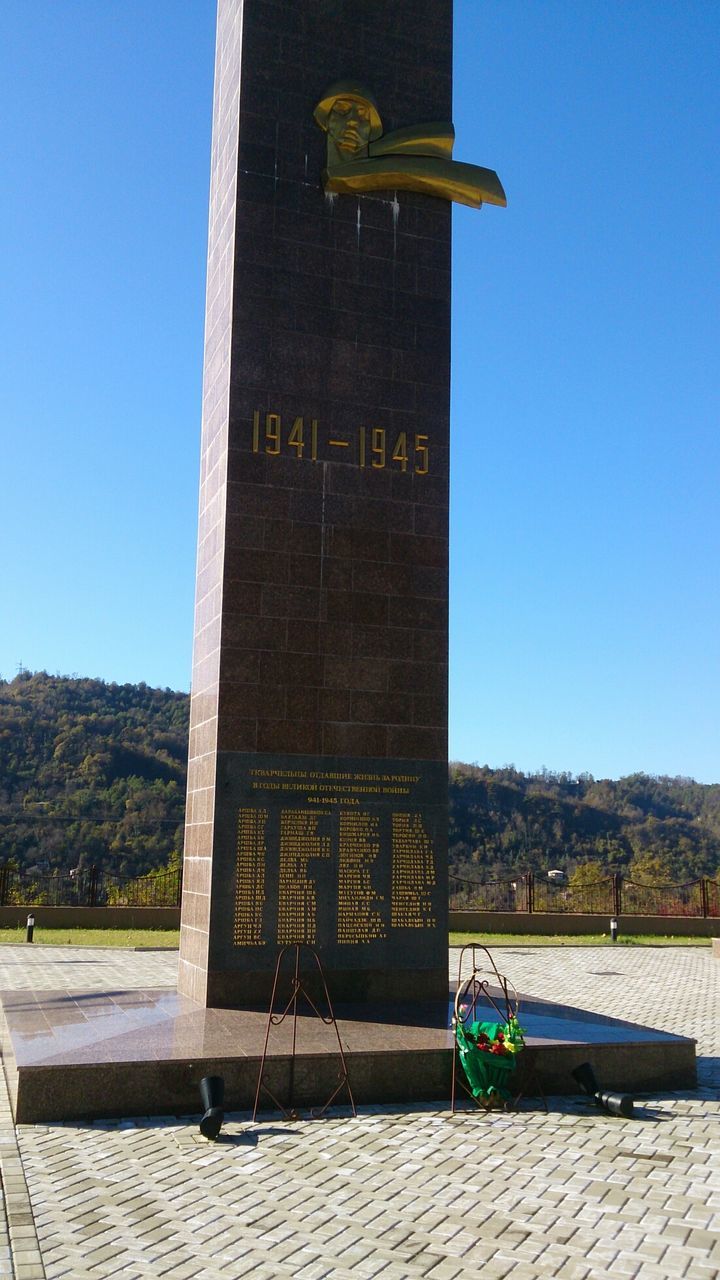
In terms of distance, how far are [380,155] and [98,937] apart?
14.9m

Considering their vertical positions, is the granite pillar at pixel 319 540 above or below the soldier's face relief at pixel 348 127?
below

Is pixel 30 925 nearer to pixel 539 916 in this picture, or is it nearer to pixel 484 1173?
pixel 539 916

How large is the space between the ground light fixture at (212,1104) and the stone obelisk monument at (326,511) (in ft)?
7.46

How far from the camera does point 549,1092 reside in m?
7.95

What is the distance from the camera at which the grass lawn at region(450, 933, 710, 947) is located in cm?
2105

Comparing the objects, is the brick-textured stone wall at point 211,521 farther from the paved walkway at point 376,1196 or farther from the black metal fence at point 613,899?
the black metal fence at point 613,899

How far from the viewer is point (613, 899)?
24609 mm

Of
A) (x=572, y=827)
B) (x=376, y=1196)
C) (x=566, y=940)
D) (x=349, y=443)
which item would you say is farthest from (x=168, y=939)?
(x=572, y=827)

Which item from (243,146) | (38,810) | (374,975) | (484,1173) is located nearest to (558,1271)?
(484,1173)

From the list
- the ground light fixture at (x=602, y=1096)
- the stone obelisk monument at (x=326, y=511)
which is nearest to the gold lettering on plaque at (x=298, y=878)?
the stone obelisk monument at (x=326, y=511)

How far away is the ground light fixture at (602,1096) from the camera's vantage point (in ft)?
23.9

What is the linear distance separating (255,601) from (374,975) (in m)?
3.45

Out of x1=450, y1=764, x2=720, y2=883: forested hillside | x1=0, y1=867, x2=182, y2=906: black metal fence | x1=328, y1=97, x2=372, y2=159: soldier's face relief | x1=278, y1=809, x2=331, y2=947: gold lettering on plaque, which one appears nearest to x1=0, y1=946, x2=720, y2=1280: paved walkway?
x1=278, y1=809, x2=331, y2=947: gold lettering on plaque

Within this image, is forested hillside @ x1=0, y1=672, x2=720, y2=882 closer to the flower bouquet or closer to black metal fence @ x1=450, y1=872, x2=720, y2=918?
black metal fence @ x1=450, y1=872, x2=720, y2=918
